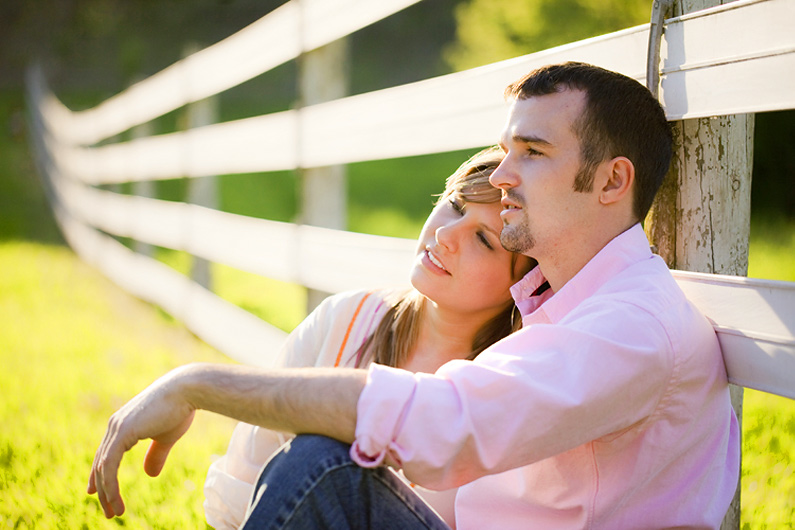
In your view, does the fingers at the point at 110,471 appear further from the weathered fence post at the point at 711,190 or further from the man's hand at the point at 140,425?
the weathered fence post at the point at 711,190

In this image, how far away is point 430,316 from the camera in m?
2.03

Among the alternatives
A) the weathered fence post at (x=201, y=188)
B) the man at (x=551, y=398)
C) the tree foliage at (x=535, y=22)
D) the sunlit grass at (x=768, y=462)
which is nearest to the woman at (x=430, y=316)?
the man at (x=551, y=398)

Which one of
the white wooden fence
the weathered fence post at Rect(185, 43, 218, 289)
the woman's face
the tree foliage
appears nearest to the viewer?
the white wooden fence

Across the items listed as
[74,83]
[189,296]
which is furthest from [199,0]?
[189,296]

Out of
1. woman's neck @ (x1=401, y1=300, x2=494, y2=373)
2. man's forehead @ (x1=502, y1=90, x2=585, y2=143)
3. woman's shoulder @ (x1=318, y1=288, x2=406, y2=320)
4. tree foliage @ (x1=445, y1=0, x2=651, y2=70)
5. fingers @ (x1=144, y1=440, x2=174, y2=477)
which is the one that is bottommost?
fingers @ (x1=144, y1=440, x2=174, y2=477)

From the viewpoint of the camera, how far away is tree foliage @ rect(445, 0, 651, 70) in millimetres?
8383

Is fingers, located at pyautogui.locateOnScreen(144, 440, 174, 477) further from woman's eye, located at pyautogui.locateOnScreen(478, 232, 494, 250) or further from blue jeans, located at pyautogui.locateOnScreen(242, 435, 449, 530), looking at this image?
woman's eye, located at pyautogui.locateOnScreen(478, 232, 494, 250)

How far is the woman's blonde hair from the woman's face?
40 millimetres

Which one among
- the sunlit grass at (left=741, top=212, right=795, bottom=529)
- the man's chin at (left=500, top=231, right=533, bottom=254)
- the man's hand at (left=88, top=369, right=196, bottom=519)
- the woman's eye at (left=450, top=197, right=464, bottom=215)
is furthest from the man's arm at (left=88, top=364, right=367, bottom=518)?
the sunlit grass at (left=741, top=212, right=795, bottom=529)

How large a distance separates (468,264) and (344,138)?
1.28 m

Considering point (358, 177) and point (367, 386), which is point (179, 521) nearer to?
point (367, 386)

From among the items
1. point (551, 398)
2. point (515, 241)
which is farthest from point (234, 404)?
point (515, 241)

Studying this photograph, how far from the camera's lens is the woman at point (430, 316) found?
6.12 feet

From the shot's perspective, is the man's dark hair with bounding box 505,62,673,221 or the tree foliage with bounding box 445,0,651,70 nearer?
the man's dark hair with bounding box 505,62,673,221
